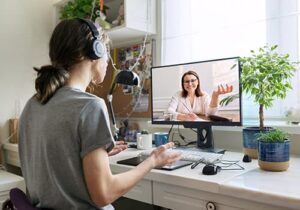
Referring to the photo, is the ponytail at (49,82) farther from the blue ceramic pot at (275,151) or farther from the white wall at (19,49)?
the white wall at (19,49)

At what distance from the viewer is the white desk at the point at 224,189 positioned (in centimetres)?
82

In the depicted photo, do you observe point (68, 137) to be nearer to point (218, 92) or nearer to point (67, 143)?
point (67, 143)

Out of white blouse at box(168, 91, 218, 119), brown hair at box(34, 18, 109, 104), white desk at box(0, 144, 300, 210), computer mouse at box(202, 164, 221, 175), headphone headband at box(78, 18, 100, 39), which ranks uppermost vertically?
headphone headband at box(78, 18, 100, 39)

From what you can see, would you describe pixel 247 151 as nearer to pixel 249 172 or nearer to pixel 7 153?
pixel 249 172

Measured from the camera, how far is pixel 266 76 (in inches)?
50.7

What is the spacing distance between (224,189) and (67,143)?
1.68 ft

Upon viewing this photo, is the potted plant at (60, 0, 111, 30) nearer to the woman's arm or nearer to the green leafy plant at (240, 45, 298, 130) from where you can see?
the green leafy plant at (240, 45, 298, 130)

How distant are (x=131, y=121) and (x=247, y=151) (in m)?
1.07

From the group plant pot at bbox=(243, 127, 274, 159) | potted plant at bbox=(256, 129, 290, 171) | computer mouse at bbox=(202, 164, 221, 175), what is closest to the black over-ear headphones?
computer mouse at bbox=(202, 164, 221, 175)

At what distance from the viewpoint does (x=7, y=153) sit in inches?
88.7

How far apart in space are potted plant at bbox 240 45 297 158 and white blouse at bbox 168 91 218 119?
0.70 ft

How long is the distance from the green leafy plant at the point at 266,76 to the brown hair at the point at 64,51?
0.81 metres

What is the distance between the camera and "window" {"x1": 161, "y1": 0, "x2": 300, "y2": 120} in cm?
151

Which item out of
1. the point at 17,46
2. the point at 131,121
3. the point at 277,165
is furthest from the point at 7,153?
the point at 277,165
